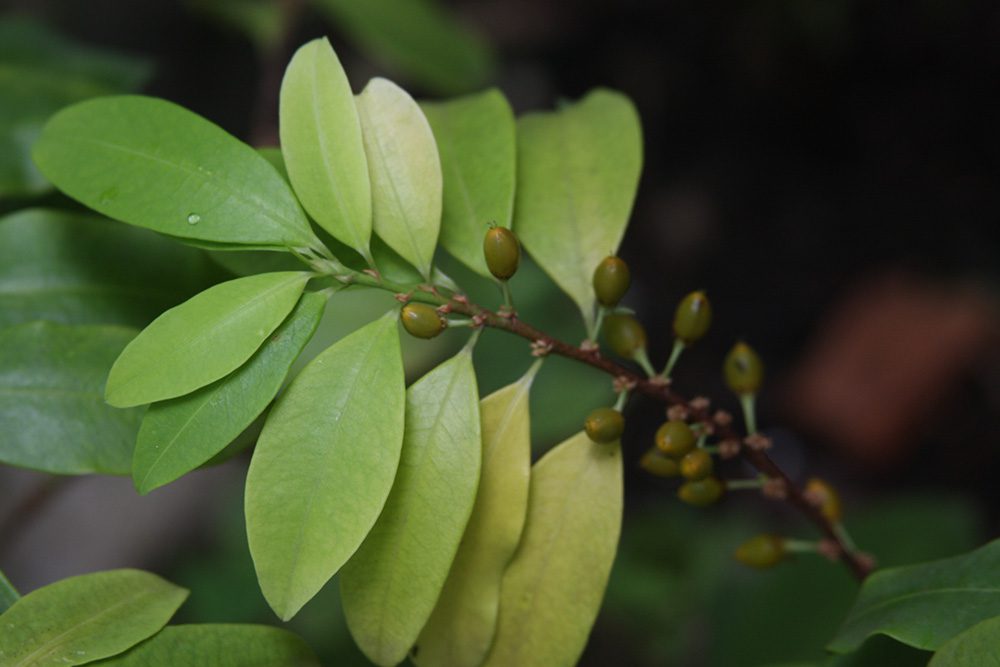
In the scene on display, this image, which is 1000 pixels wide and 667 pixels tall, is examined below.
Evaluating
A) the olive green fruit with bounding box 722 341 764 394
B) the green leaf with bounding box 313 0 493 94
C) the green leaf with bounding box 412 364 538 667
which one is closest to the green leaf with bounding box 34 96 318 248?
the green leaf with bounding box 412 364 538 667

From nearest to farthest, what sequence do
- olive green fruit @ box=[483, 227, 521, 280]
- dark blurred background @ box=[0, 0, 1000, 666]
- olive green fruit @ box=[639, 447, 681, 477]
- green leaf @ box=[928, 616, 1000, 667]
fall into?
green leaf @ box=[928, 616, 1000, 667]
olive green fruit @ box=[483, 227, 521, 280]
olive green fruit @ box=[639, 447, 681, 477]
dark blurred background @ box=[0, 0, 1000, 666]

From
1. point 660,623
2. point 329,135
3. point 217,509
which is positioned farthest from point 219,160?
point 217,509

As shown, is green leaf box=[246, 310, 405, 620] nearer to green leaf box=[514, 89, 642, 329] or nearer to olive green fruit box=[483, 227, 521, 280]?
olive green fruit box=[483, 227, 521, 280]

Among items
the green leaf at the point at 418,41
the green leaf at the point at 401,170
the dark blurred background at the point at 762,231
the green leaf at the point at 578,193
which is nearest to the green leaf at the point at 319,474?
the green leaf at the point at 401,170

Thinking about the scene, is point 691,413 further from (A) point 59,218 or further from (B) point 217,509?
(B) point 217,509

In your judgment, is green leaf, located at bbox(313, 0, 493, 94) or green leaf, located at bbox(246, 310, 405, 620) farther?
green leaf, located at bbox(313, 0, 493, 94)

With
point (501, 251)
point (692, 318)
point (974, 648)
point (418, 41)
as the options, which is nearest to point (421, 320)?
point (501, 251)

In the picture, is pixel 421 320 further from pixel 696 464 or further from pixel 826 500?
pixel 826 500
